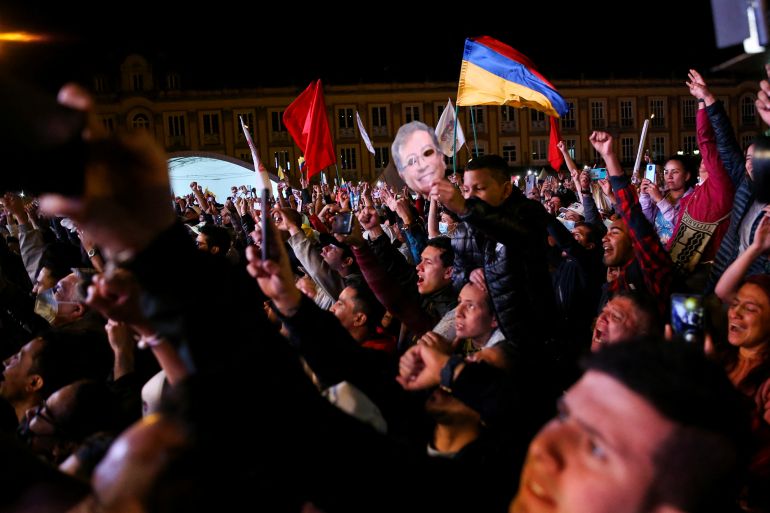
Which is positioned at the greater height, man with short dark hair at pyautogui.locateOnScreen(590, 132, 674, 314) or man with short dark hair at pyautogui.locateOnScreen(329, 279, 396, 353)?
man with short dark hair at pyautogui.locateOnScreen(590, 132, 674, 314)

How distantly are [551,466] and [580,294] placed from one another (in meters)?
3.43

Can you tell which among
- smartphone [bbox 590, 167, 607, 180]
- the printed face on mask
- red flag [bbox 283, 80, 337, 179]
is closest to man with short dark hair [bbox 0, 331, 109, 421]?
the printed face on mask

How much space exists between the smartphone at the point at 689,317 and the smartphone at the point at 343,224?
2266 millimetres

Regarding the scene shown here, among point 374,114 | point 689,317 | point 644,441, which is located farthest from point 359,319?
point 374,114

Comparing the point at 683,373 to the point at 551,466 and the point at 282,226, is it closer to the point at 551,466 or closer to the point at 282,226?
the point at 551,466

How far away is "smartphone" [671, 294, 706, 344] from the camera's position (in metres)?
1.92

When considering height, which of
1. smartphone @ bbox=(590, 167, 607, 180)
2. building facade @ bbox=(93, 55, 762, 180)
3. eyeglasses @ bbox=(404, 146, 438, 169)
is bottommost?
eyeglasses @ bbox=(404, 146, 438, 169)

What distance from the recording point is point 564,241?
4730mm

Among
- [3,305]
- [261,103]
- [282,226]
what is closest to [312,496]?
[282,226]

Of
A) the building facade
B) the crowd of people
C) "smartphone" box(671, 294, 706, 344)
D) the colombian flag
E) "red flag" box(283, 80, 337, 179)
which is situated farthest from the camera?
the building facade

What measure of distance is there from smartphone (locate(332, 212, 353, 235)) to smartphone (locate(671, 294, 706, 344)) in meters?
2.27

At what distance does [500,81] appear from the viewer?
622 centimetres

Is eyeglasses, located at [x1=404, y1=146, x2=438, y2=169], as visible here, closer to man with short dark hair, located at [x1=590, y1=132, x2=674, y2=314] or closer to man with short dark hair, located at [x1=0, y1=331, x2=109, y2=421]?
man with short dark hair, located at [x1=590, y1=132, x2=674, y2=314]

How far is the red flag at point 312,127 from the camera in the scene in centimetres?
865
